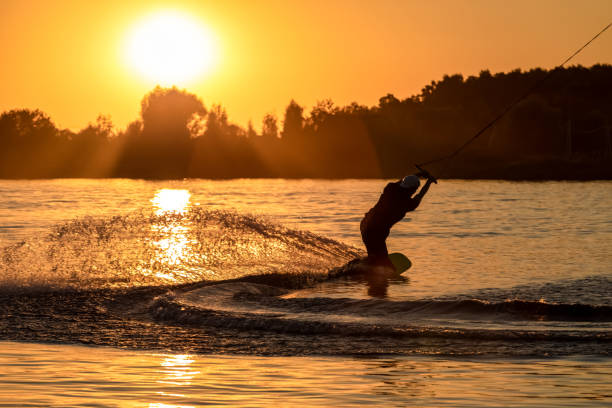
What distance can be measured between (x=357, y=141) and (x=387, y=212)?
133358mm

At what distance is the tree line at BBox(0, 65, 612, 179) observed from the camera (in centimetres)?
13362

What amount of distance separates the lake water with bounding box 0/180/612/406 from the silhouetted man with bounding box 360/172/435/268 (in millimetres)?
591

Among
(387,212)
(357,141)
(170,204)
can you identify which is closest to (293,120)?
(357,141)

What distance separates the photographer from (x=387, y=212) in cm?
1644

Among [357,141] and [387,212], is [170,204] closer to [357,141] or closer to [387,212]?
[387,212]

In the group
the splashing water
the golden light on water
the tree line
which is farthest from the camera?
the tree line

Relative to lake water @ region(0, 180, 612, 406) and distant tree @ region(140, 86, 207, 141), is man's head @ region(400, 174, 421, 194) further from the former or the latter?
distant tree @ region(140, 86, 207, 141)

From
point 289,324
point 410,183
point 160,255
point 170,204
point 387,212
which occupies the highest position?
point 410,183

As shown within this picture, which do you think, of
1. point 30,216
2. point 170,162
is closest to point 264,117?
point 170,162

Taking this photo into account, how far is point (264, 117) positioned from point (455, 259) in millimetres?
134366

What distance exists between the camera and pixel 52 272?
1755cm

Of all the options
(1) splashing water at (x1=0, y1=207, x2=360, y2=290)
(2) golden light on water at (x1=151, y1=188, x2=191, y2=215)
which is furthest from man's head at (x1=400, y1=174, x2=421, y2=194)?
(2) golden light on water at (x1=151, y1=188, x2=191, y2=215)

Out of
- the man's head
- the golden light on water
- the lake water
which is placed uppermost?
the man's head

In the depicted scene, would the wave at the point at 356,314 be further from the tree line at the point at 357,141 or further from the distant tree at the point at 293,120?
the distant tree at the point at 293,120
